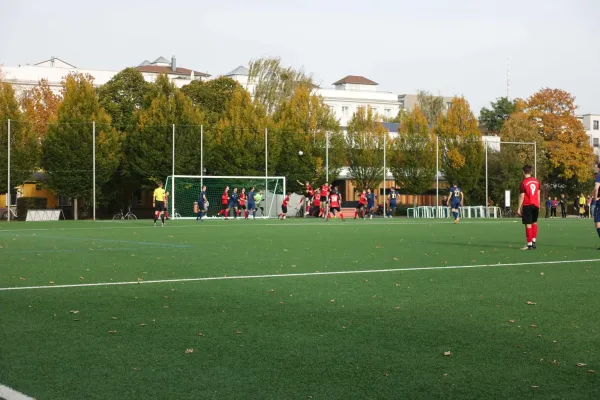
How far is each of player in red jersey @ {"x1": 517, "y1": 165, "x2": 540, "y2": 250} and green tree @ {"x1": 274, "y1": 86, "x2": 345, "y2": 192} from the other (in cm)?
3630

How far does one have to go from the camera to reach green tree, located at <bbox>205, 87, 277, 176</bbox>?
53562 mm

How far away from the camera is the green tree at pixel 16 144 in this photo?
4750cm

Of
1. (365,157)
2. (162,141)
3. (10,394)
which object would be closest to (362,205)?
(365,157)

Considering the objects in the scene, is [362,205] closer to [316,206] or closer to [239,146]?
[316,206]

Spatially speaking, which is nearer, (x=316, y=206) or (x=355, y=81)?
(x=316, y=206)

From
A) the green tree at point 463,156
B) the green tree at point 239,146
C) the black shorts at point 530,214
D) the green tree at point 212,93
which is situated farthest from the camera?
the green tree at point 212,93

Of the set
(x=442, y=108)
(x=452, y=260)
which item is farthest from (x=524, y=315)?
A: (x=442, y=108)

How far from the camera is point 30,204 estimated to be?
54.2 meters

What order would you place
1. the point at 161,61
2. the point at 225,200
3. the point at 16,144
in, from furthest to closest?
1. the point at 161,61
2. the point at 225,200
3. the point at 16,144

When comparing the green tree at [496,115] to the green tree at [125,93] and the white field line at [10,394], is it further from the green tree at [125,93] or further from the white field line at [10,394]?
the white field line at [10,394]

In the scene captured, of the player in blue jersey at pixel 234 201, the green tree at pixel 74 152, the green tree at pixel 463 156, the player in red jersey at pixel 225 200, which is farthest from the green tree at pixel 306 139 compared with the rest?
the green tree at pixel 74 152

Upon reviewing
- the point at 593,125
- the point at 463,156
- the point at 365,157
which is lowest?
the point at 365,157

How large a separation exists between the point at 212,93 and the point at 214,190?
618 inches

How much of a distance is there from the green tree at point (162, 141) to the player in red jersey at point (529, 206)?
3553 cm
